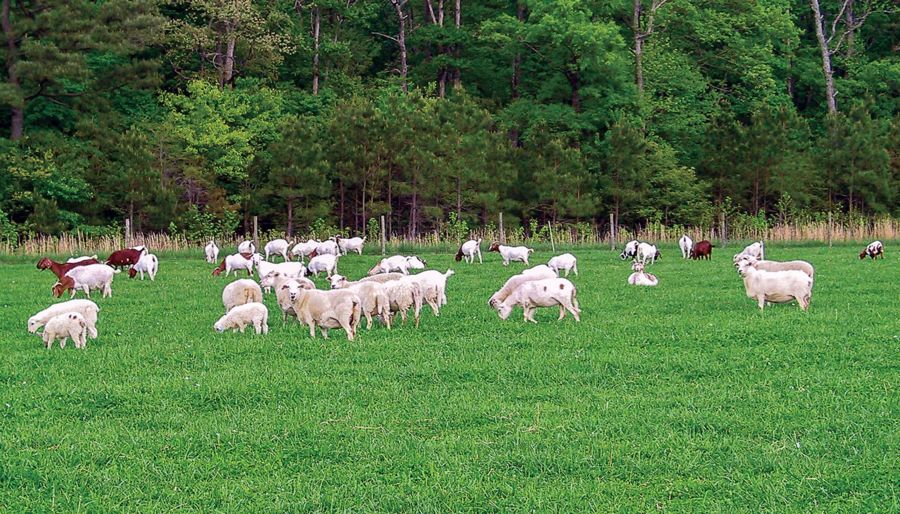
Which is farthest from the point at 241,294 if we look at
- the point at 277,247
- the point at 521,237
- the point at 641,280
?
the point at 521,237

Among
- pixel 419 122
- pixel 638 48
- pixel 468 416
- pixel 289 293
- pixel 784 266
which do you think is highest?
pixel 638 48

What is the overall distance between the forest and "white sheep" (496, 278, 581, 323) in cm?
2942

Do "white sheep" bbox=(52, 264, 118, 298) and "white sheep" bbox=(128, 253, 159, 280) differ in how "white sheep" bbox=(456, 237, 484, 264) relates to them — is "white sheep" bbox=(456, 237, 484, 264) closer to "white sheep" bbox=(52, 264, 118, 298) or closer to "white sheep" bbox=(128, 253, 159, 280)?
"white sheep" bbox=(128, 253, 159, 280)

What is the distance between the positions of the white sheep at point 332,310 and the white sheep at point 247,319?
60 cm

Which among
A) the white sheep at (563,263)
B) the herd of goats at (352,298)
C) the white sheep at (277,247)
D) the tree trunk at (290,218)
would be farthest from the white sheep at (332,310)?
the tree trunk at (290,218)

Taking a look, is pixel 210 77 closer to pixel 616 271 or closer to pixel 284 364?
pixel 616 271

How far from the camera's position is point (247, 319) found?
14.1 m

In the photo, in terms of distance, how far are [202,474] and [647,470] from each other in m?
3.23

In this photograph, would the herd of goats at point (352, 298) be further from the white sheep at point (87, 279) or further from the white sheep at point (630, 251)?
the white sheep at point (630, 251)

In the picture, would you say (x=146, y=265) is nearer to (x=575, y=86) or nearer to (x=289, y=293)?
(x=289, y=293)

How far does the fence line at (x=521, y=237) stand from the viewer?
36.7 meters

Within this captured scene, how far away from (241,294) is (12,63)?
34.7m

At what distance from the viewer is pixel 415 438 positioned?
7.98m

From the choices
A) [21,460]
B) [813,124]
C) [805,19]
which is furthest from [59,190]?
[805,19]
